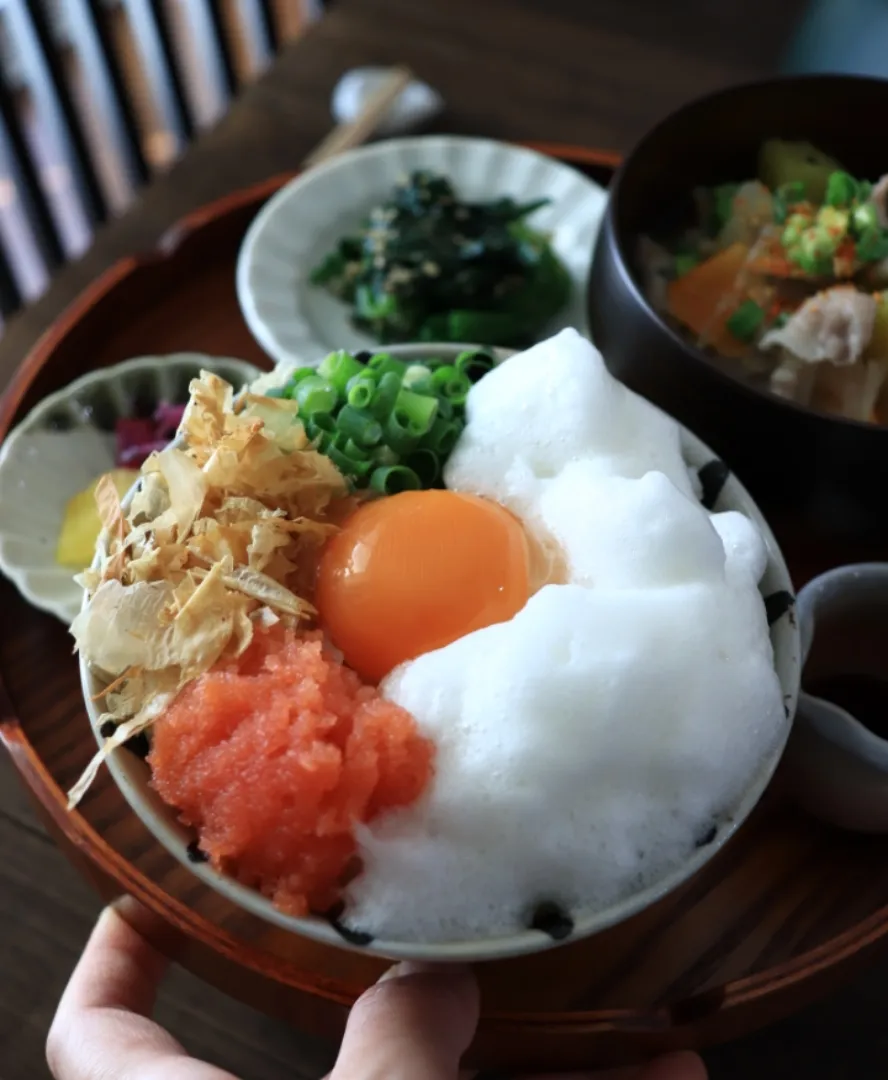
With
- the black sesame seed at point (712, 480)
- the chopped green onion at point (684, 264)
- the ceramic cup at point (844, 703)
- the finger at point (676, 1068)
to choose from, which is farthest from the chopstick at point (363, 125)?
the finger at point (676, 1068)

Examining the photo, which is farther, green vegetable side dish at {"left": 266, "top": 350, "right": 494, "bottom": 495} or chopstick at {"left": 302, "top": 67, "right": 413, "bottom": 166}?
chopstick at {"left": 302, "top": 67, "right": 413, "bottom": 166}

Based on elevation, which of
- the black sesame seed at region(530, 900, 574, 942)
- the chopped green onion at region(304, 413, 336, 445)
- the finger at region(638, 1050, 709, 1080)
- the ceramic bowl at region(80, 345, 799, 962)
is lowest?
the finger at region(638, 1050, 709, 1080)

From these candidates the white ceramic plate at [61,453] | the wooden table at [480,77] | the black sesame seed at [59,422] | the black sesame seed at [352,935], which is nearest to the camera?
the black sesame seed at [352,935]

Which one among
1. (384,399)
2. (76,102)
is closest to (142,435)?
(384,399)

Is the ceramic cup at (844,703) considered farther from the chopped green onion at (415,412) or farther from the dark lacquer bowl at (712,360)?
the chopped green onion at (415,412)

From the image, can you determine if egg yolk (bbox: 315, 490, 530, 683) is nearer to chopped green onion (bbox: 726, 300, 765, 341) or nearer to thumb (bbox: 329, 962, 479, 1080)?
thumb (bbox: 329, 962, 479, 1080)

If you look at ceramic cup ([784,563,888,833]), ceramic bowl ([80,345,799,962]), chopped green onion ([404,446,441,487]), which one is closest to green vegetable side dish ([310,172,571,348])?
chopped green onion ([404,446,441,487])

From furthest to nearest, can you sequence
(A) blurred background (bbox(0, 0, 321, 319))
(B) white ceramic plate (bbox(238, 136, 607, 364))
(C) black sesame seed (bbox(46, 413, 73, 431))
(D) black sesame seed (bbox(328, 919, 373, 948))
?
(A) blurred background (bbox(0, 0, 321, 319)) < (B) white ceramic plate (bbox(238, 136, 607, 364)) < (C) black sesame seed (bbox(46, 413, 73, 431)) < (D) black sesame seed (bbox(328, 919, 373, 948))
